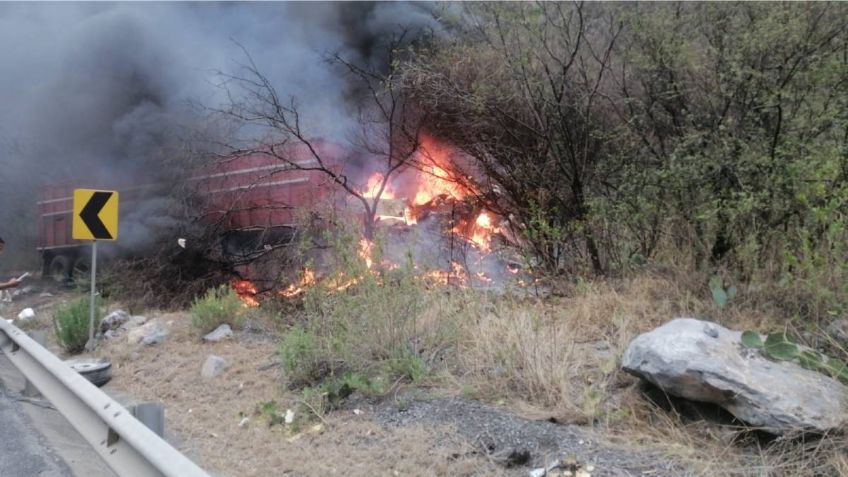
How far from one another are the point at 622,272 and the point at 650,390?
237cm

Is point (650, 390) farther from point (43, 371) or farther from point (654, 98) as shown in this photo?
point (43, 371)

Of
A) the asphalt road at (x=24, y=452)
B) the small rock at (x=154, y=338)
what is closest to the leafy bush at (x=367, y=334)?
the asphalt road at (x=24, y=452)

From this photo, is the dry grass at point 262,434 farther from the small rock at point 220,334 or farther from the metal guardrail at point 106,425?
the metal guardrail at point 106,425

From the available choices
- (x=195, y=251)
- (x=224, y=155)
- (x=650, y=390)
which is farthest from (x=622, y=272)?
(x=195, y=251)

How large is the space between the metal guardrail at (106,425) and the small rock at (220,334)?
2111 mm

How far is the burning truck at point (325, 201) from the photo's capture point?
811cm

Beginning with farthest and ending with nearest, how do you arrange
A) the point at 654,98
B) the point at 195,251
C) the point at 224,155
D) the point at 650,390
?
1. the point at 195,251
2. the point at 224,155
3. the point at 654,98
4. the point at 650,390

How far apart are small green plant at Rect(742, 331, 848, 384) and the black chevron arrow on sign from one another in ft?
20.1

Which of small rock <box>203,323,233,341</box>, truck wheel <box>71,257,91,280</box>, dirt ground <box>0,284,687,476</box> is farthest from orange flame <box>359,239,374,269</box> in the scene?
truck wheel <box>71,257,91,280</box>

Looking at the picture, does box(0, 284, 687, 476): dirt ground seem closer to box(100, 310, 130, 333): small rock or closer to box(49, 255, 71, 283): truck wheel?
box(100, 310, 130, 333): small rock

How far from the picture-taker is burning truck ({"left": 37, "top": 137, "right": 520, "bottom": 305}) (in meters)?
8.11

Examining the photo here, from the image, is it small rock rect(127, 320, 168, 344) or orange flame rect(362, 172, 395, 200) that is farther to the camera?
orange flame rect(362, 172, 395, 200)

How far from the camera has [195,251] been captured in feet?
31.6

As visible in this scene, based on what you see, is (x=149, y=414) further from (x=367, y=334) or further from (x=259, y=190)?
(x=259, y=190)
